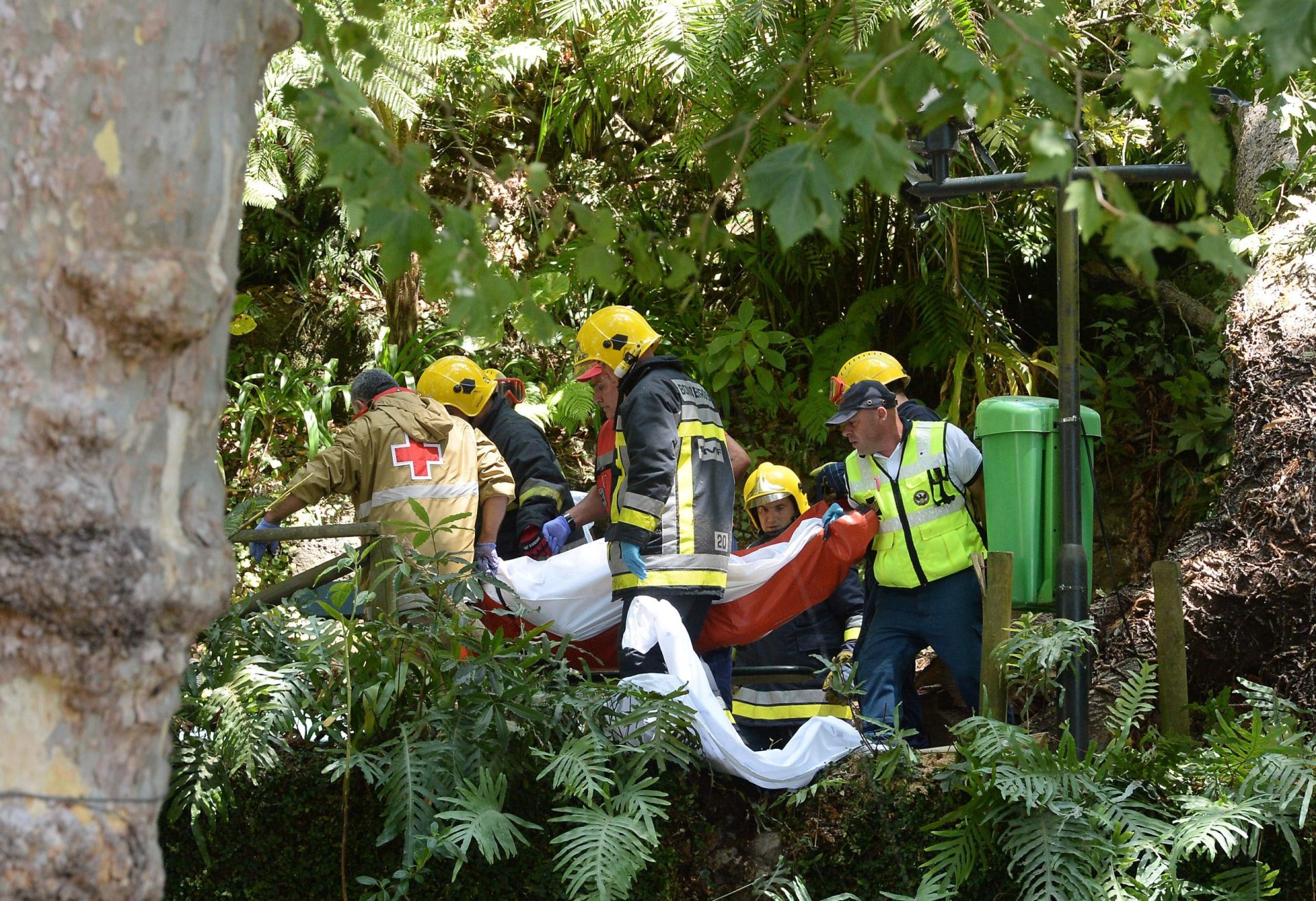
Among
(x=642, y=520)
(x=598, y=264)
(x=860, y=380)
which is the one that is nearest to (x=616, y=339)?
(x=642, y=520)

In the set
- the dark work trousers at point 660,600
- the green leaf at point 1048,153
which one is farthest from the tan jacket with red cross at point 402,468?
the green leaf at point 1048,153

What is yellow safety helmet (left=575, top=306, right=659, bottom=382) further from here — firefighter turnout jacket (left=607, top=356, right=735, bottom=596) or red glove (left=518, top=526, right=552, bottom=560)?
red glove (left=518, top=526, right=552, bottom=560)

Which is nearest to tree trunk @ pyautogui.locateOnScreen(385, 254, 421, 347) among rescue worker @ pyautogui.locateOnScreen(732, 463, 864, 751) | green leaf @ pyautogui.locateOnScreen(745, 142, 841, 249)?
rescue worker @ pyautogui.locateOnScreen(732, 463, 864, 751)

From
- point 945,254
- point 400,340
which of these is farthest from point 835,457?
point 400,340

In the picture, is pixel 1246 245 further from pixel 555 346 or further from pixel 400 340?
pixel 400 340

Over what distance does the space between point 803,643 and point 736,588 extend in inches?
41.5

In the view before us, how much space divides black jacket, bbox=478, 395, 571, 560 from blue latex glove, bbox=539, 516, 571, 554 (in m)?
0.48

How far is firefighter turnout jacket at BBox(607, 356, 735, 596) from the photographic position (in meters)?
5.56

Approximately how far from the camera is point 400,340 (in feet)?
36.1

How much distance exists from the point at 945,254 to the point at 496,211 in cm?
414

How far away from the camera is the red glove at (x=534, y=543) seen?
7.09m

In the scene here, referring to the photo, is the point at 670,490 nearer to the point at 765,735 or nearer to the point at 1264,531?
the point at 765,735

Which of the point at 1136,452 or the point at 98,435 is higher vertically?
the point at 1136,452

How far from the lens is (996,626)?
16.7 feet
